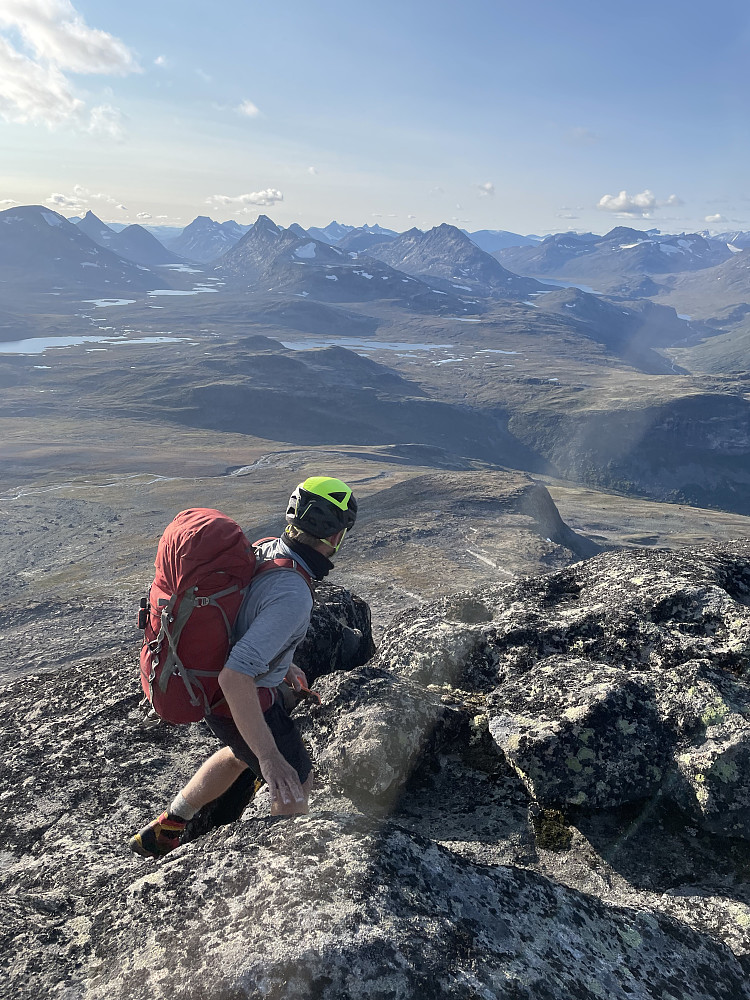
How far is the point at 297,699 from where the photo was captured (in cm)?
757

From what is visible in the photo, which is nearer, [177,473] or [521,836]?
[521,836]

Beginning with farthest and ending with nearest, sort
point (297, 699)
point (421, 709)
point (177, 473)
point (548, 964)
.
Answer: point (177, 473), point (421, 709), point (297, 699), point (548, 964)

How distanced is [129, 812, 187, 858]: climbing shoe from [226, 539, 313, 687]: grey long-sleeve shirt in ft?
6.96

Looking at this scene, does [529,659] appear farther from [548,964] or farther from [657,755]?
[548,964]

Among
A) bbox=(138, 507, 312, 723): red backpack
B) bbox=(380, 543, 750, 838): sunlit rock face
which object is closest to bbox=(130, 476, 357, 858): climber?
bbox=(138, 507, 312, 723): red backpack

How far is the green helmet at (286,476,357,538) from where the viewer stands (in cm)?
632

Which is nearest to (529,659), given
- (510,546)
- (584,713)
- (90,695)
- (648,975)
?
(584,713)

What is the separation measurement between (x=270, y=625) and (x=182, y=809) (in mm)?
2696

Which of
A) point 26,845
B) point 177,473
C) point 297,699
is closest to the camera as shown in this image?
point 26,845

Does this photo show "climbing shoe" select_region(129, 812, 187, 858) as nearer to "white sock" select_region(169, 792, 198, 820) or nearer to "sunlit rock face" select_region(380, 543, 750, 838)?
"white sock" select_region(169, 792, 198, 820)

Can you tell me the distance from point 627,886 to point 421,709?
3076 mm

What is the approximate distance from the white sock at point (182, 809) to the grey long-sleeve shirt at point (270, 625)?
1873mm

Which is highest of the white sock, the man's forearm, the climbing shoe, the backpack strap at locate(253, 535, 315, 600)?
the backpack strap at locate(253, 535, 315, 600)

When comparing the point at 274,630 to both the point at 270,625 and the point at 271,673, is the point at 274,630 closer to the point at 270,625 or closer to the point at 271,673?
the point at 270,625
